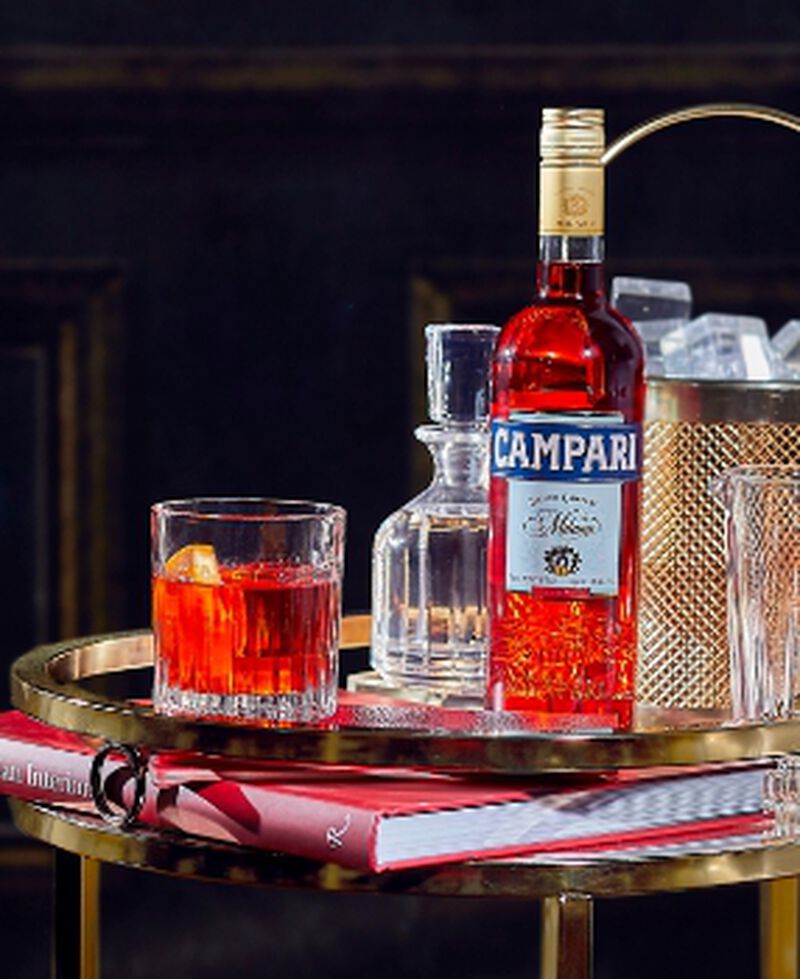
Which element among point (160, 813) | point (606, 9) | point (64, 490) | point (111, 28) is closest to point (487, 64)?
point (606, 9)

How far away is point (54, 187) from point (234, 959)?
858mm

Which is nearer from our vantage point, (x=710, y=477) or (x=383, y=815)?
(x=383, y=815)

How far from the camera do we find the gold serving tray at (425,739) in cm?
104

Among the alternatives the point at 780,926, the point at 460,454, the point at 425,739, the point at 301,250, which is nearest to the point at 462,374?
the point at 460,454

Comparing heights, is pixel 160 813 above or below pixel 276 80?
below

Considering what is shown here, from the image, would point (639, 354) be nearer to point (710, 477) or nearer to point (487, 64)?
point (710, 477)

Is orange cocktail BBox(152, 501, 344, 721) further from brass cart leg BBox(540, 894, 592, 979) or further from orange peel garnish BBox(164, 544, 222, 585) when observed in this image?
brass cart leg BBox(540, 894, 592, 979)

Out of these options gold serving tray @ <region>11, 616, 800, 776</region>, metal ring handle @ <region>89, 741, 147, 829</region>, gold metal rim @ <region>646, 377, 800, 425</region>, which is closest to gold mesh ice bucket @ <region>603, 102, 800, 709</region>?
gold metal rim @ <region>646, 377, 800, 425</region>

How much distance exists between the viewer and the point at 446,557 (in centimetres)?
127

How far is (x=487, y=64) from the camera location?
238cm

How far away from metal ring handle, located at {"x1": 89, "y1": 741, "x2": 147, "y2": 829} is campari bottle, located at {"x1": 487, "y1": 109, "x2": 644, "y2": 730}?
19 centimetres

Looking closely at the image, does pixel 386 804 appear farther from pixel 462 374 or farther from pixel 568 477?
pixel 462 374

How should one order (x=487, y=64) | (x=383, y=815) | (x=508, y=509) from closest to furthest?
(x=383, y=815), (x=508, y=509), (x=487, y=64)

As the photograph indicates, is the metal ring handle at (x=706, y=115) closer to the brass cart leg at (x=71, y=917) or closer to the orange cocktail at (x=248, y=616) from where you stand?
the orange cocktail at (x=248, y=616)
